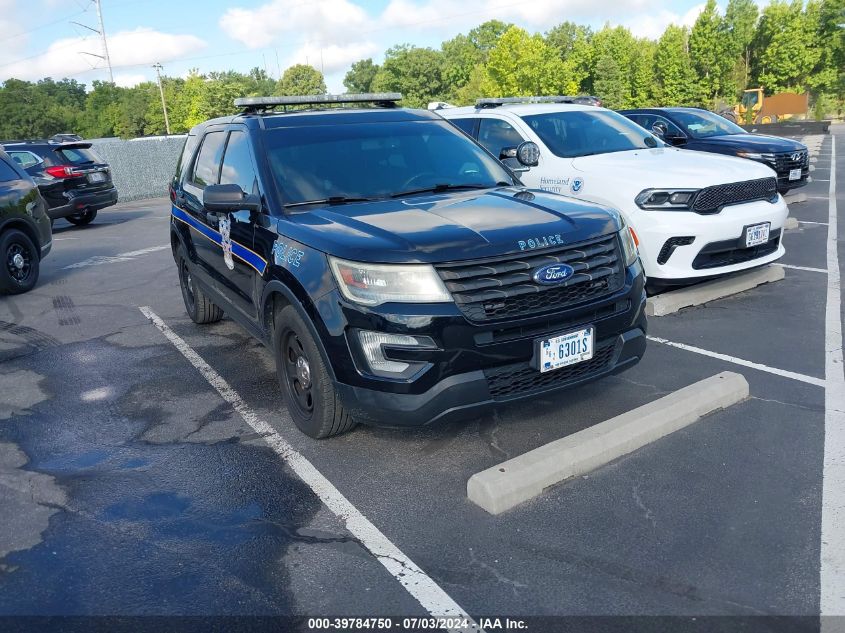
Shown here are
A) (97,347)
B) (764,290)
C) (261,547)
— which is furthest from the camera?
(764,290)

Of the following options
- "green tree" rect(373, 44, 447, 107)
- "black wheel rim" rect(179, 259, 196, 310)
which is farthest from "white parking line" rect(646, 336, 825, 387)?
"green tree" rect(373, 44, 447, 107)

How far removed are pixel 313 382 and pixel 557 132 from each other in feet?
16.0

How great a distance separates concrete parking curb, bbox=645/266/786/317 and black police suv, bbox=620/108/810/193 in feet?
13.3

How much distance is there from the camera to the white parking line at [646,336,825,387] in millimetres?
4672

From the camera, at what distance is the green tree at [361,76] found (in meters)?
128

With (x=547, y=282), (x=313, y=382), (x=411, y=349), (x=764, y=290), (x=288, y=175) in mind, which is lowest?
(x=764, y=290)

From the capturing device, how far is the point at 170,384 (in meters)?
5.32

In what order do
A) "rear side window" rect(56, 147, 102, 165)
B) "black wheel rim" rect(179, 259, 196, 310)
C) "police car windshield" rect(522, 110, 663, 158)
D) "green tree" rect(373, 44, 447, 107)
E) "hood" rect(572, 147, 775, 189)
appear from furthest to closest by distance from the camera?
"green tree" rect(373, 44, 447, 107), "rear side window" rect(56, 147, 102, 165), "police car windshield" rect(522, 110, 663, 158), "black wheel rim" rect(179, 259, 196, 310), "hood" rect(572, 147, 775, 189)

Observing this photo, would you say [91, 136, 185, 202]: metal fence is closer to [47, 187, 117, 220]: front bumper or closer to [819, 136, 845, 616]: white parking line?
[47, 187, 117, 220]: front bumper

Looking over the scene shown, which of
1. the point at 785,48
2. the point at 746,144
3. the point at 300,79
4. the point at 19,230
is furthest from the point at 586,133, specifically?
the point at 300,79

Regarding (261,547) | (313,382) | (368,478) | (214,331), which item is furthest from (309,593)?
(214,331)

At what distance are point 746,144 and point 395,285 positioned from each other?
10114mm

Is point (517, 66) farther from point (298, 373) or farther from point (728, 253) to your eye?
point (298, 373)

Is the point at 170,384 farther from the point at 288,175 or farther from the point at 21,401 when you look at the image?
the point at 288,175
